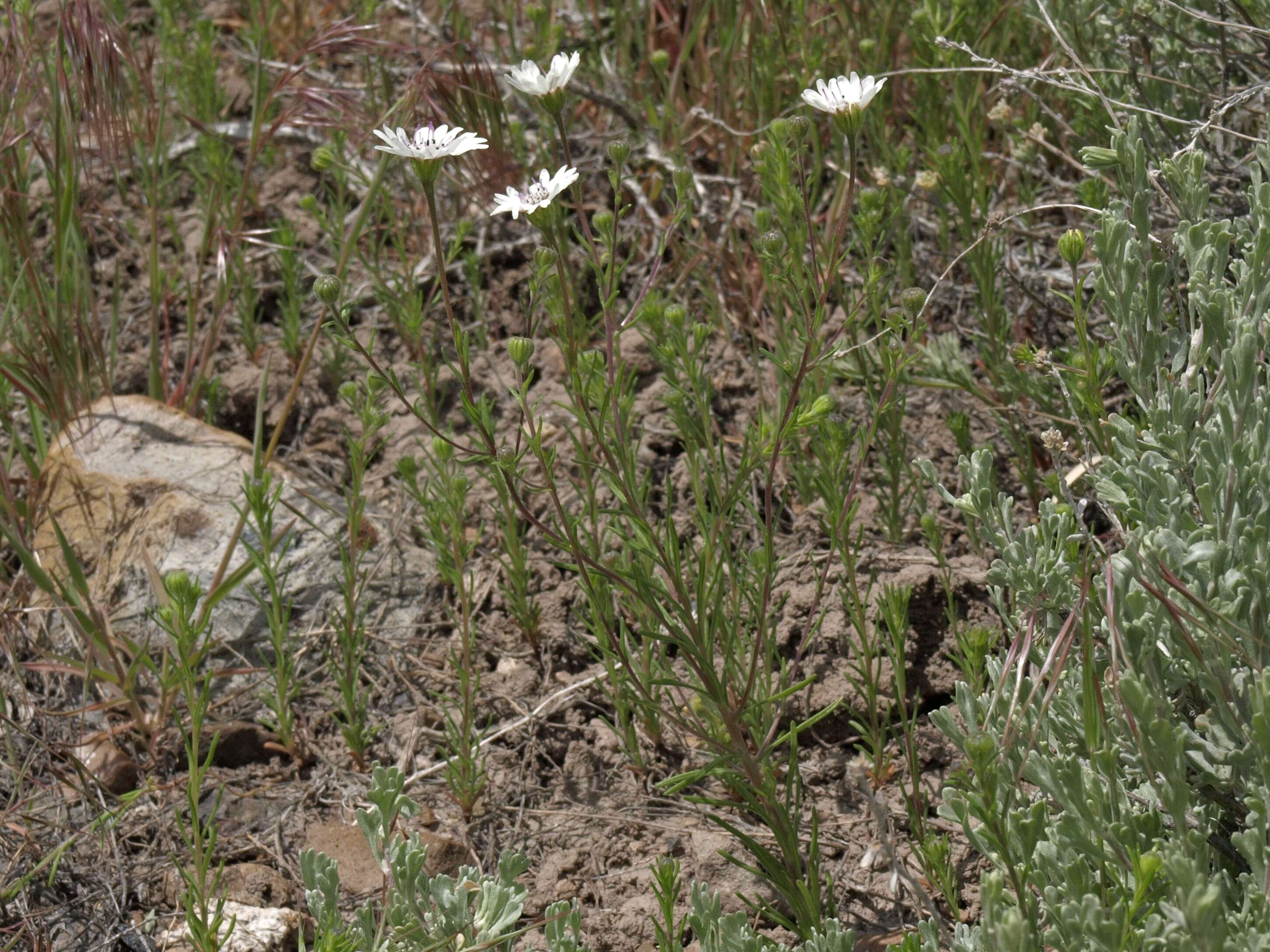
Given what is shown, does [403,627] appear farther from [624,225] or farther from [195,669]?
[624,225]

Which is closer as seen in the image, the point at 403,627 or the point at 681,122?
the point at 403,627

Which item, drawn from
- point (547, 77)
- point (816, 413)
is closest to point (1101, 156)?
point (816, 413)

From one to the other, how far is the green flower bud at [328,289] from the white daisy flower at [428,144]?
234 millimetres

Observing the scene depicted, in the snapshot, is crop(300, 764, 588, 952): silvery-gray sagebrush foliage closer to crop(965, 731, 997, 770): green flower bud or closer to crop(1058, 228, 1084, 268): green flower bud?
crop(965, 731, 997, 770): green flower bud

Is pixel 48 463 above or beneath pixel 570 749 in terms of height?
above

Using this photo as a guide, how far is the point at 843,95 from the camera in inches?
87.3

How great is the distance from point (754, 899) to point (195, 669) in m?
1.48

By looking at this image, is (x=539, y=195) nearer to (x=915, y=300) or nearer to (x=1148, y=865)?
(x=915, y=300)

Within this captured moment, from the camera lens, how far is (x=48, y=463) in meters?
3.54

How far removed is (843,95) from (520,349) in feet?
2.50

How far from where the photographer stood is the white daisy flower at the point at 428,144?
80.7 inches

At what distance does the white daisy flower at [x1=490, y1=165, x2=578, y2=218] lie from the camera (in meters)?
2.03

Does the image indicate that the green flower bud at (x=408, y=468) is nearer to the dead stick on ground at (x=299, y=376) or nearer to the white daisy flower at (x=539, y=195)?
the dead stick on ground at (x=299, y=376)

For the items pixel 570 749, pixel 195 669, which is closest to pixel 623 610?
pixel 570 749
